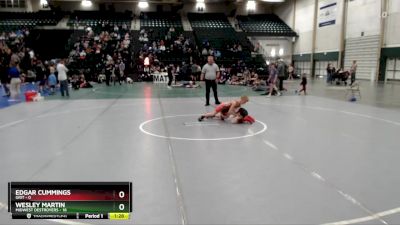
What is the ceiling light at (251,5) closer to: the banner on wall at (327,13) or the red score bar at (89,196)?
the banner on wall at (327,13)

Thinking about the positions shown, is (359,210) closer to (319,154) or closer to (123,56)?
(319,154)

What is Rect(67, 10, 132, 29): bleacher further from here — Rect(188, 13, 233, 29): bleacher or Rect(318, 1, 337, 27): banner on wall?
Rect(318, 1, 337, 27): banner on wall

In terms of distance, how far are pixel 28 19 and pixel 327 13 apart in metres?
30.7

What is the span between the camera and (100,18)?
38.1m

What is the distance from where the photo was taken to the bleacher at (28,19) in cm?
3425

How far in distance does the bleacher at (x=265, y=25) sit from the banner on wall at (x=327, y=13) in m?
5.39

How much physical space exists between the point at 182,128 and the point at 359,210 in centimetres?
484

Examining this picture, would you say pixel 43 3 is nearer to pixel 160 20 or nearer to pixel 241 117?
pixel 160 20

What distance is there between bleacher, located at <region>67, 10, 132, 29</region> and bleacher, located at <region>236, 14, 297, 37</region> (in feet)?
43.7

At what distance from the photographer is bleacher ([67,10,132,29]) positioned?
36.5 meters

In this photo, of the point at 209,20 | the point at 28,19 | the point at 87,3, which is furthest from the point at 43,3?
the point at 209,20

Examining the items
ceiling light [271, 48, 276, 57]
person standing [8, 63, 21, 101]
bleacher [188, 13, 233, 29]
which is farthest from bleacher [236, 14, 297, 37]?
person standing [8, 63, 21, 101]

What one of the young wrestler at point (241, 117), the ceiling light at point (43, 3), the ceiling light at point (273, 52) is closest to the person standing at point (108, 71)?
the young wrestler at point (241, 117)

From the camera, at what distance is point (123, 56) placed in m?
27.9
